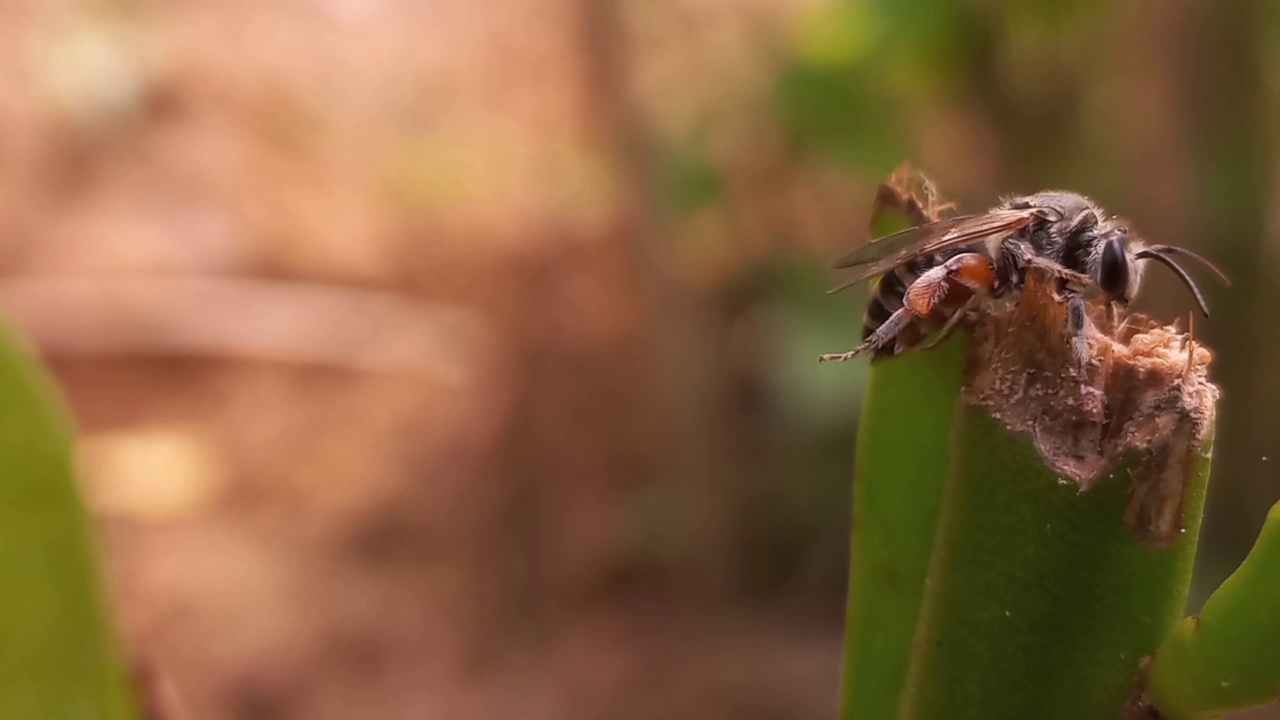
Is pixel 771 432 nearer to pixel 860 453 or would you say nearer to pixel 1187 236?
pixel 1187 236

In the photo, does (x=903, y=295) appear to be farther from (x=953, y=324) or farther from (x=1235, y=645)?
(x=1235, y=645)

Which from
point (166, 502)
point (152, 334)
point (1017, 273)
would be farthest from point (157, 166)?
point (1017, 273)

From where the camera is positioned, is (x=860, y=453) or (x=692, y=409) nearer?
(x=860, y=453)

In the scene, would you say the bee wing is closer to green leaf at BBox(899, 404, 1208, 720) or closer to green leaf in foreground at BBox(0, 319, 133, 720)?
green leaf at BBox(899, 404, 1208, 720)

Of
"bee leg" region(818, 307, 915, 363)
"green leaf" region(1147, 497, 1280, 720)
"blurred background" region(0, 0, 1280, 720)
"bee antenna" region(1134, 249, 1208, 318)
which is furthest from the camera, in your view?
"blurred background" region(0, 0, 1280, 720)

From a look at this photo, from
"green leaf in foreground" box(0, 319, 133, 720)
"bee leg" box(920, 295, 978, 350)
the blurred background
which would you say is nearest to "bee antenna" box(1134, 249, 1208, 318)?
"bee leg" box(920, 295, 978, 350)

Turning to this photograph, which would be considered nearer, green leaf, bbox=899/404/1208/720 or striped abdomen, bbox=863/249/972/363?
green leaf, bbox=899/404/1208/720

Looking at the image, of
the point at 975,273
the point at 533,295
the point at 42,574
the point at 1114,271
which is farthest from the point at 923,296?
the point at 533,295

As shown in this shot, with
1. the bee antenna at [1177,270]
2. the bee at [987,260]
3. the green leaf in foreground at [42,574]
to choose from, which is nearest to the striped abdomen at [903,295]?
the bee at [987,260]
